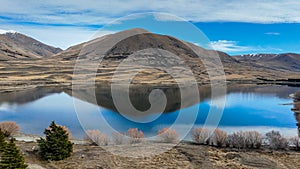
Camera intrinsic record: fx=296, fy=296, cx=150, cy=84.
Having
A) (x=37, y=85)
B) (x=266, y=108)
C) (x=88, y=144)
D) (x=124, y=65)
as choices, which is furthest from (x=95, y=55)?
(x=88, y=144)

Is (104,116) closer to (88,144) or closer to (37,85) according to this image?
(88,144)

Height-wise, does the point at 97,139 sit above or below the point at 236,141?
below

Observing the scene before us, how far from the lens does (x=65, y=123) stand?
33031 millimetres

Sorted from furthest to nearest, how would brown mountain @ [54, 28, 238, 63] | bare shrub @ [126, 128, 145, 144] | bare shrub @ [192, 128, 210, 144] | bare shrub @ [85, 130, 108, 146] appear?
brown mountain @ [54, 28, 238, 63] → bare shrub @ [192, 128, 210, 144] → bare shrub @ [126, 128, 145, 144] → bare shrub @ [85, 130, 108, 146]

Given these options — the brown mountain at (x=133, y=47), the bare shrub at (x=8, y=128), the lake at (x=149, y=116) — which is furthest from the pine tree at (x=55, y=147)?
the brown mountain at (x=133, y=47)

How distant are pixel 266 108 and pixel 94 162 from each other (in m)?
38.0

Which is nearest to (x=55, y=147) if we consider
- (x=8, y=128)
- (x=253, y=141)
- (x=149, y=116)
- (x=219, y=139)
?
(x=8, y=128)

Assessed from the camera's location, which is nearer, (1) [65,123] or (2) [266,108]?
(1) [65,123]

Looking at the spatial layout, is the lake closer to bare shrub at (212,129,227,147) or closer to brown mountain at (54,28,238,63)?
bare shrub at (212,129,227,147)

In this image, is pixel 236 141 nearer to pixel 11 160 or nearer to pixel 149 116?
pixel 11 160

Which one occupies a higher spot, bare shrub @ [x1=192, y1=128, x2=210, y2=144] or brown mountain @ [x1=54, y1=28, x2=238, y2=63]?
brown mountain @ [x1=54, y1=28, x2=238, y2=63]

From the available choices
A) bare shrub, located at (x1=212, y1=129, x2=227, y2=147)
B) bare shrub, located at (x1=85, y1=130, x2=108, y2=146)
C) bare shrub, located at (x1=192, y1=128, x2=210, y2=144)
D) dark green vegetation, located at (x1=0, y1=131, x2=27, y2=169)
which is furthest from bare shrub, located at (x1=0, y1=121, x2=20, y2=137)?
bare shrub, located at (x1=212, y1=129, x2=227, y2=147)

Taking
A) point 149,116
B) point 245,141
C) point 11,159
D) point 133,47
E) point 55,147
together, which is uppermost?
point 133,47

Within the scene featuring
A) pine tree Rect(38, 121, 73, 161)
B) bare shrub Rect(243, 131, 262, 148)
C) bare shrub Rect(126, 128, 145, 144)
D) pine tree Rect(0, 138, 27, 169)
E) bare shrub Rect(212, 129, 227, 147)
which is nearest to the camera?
pine tree Rect(0, 138, 27, 169)
